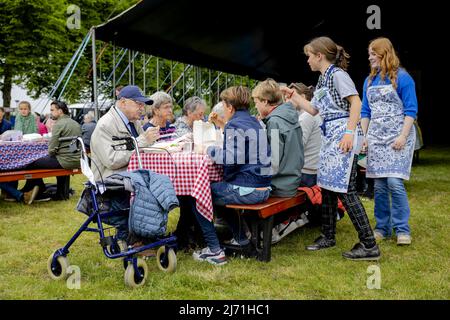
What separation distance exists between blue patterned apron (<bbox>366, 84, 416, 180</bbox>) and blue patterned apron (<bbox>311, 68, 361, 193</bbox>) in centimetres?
46

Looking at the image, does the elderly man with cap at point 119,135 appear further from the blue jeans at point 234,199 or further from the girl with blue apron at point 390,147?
the girl with blue apron at point 390,147

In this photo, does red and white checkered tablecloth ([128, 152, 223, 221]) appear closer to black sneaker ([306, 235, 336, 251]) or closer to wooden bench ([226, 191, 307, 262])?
wooden bench ([226, 191, 307, 262])

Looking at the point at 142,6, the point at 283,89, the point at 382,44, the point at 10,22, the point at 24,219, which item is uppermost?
the point at 10,22

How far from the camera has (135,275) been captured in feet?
9.93

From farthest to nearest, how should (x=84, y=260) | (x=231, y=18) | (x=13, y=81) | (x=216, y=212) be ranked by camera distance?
(x=13, y=81), (x=231, y=18), (x=216, y=212), (x=84, y=260)

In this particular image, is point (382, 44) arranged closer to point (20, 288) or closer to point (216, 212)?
point (216, 212)

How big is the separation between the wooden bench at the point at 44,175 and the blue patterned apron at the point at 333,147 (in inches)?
141

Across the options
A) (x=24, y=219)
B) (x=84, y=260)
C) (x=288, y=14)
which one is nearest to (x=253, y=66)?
(x=288, y=14)

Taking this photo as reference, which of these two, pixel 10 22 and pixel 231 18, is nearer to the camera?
pixel 231 18

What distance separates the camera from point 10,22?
17469 mm

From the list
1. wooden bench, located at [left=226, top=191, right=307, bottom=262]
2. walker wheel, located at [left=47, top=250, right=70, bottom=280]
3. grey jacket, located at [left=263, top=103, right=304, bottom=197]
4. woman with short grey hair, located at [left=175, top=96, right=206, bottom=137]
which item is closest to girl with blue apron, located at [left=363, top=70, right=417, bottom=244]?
grey jacket, located at [left=263, top=103, right=304, bottom=197]

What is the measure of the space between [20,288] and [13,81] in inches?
697

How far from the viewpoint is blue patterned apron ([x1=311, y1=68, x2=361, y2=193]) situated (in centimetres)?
351
